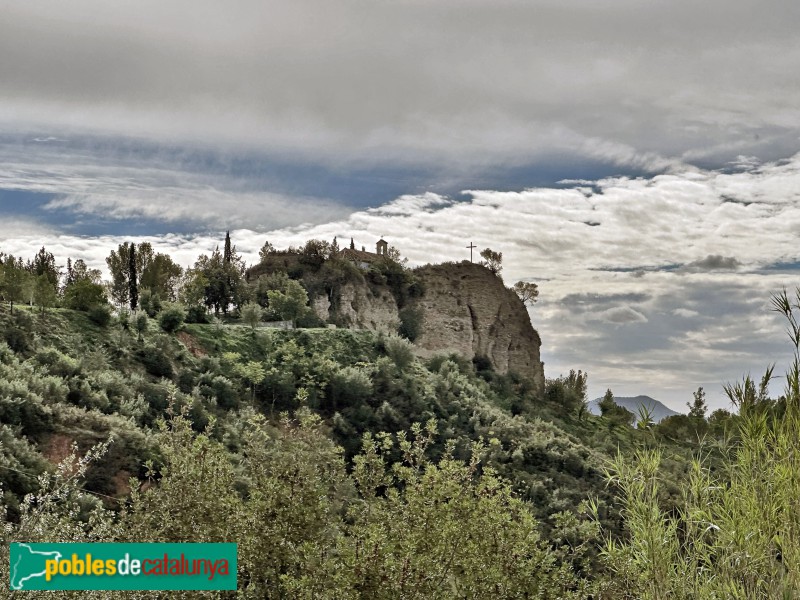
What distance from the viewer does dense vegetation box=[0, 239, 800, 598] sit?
523 centimetres

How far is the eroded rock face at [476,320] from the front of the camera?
196 ft

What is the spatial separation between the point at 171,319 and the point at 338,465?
93.2 ft

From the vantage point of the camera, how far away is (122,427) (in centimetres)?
2084

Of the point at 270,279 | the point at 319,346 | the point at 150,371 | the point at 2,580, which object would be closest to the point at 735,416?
the point at 2,580

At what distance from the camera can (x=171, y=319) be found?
120ft

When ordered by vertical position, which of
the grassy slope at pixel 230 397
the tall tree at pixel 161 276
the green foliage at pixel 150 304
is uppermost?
the tall tree at pixel 161 276

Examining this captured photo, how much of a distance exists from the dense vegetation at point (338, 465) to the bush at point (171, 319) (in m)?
0.12

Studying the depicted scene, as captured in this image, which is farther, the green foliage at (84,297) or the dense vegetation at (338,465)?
the green foliage at (84,297)

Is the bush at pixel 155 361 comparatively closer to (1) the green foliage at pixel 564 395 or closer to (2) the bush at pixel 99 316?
(2) the bush at pixel 99 316

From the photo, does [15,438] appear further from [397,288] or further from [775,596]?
[397,288]

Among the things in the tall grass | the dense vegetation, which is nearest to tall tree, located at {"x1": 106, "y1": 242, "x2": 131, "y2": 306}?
the dense vegetation

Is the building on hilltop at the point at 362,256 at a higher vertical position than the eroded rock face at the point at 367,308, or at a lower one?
higher

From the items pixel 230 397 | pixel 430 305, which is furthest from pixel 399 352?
pixel 430 305

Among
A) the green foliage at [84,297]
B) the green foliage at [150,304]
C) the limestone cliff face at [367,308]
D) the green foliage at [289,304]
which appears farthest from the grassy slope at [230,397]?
the limestone cliff face at [367,308]
